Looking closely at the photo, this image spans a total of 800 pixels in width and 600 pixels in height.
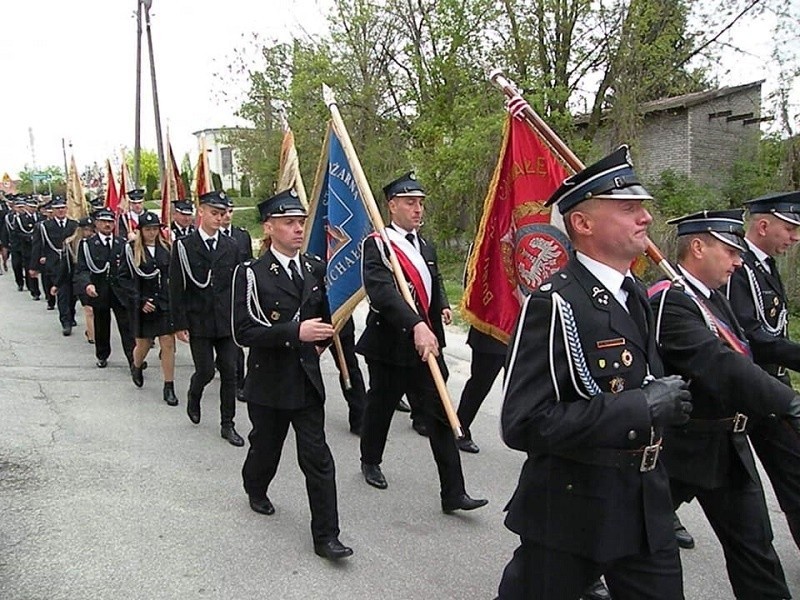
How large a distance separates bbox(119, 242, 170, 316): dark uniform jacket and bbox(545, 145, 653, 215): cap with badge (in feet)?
18.7

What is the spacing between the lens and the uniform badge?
236cm

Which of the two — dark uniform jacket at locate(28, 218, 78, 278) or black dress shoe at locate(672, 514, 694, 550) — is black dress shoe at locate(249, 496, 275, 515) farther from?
dark uniform jacket at locate(28, 218, 78, 278)

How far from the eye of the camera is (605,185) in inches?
94.3

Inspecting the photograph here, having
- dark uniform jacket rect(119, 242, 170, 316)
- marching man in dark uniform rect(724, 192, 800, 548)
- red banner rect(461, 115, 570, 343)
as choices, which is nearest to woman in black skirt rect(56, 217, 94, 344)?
dark uniform jacket rect(119, 242, 170, 316)

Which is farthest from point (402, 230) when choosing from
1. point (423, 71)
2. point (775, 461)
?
point (423, 71)

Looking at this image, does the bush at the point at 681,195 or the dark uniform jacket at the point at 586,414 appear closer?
the dark uniform jacket at the point at 586,414

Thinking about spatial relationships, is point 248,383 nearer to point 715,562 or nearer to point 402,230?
point 402,230

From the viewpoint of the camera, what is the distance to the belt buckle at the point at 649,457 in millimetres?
2412

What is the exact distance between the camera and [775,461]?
3533mm

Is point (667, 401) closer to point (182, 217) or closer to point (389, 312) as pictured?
point (389, 312)

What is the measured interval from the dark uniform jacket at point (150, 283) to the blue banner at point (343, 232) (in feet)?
8.62

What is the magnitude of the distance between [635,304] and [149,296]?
597cm

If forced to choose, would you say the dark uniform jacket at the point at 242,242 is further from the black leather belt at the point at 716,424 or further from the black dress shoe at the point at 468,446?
the black leather belt at the point at 716,424

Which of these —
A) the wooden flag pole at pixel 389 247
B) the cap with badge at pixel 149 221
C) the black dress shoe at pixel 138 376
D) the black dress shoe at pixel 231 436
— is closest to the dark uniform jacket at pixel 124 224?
the cap with badge at pixel 149 221
